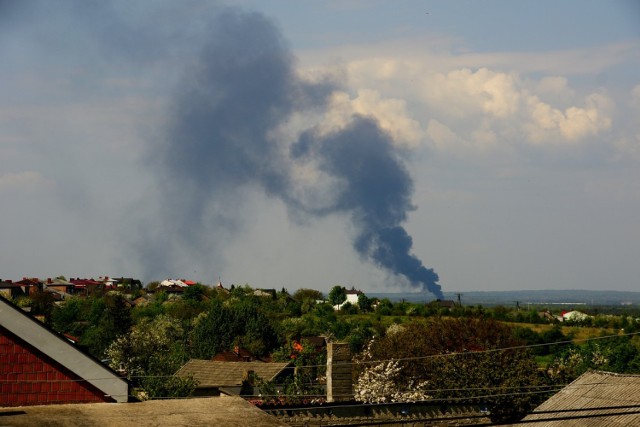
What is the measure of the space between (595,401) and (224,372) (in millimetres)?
41137

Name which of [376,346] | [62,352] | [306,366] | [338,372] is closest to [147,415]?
[62,352]

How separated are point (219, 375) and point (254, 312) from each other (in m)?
51.2

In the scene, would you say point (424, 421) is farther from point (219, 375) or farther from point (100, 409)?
point (219, 375)

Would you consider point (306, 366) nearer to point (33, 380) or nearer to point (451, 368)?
point (451, 368)

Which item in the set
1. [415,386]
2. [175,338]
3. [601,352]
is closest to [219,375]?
[415,386]

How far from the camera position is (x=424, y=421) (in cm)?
2964

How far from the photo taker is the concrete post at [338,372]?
32.3 m

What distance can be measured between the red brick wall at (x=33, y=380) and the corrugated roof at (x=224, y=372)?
47.9 m

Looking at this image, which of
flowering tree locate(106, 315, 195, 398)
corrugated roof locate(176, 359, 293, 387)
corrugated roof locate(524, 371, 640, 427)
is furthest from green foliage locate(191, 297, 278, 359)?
corrugated roof locate(524, 371, 640, 427)

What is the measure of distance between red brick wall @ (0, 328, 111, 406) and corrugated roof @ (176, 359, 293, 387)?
157 ft

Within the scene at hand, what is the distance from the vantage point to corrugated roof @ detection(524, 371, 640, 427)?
2730cm

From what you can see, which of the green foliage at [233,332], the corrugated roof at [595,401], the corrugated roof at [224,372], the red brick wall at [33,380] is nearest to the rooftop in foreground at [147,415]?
the red brick wall at [33,380]

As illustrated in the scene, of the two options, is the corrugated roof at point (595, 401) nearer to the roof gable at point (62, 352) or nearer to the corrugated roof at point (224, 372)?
the roof gable at point (62, 352)

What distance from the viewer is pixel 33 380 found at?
1672cm
